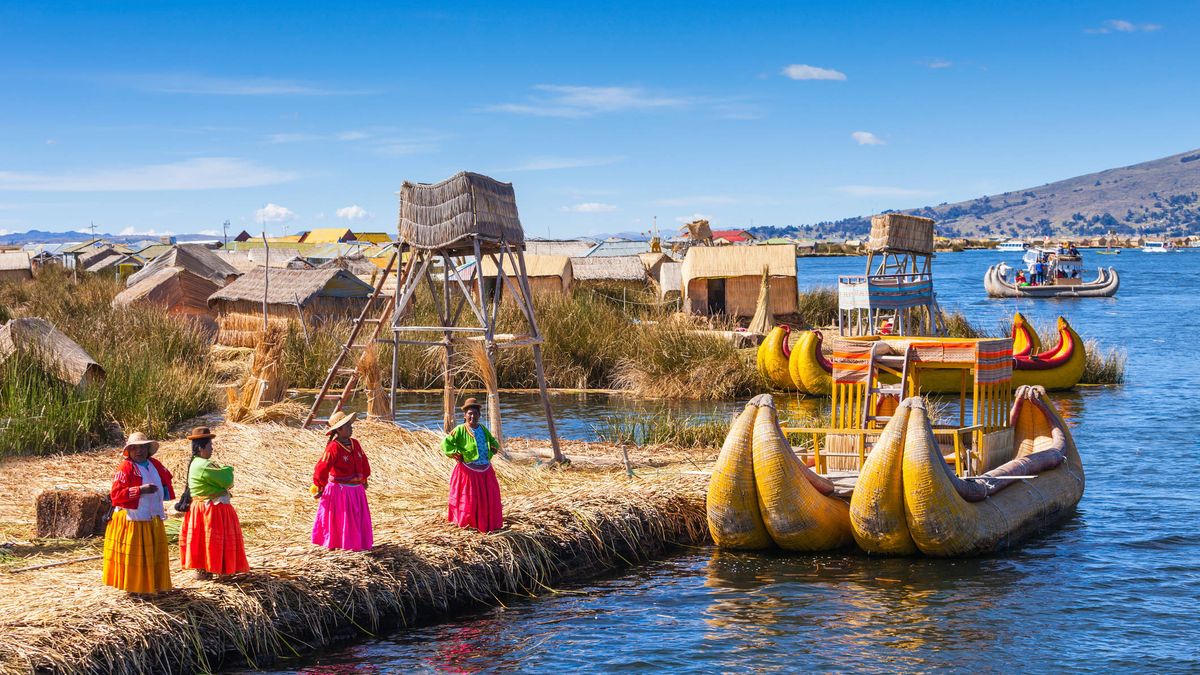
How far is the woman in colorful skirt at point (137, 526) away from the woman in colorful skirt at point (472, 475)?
101 inches

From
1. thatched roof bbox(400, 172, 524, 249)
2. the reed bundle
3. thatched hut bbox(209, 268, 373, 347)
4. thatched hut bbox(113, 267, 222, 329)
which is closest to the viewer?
thatched roof bbox(400, 172, 524, 249)

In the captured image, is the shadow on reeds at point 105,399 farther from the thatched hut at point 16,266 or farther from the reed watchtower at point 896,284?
the thatched hut at point 16,266

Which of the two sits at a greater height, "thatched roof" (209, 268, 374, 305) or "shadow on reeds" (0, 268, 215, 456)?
"thatched roof" (209, 268, 374, 305)

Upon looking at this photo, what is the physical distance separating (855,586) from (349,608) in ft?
13.9

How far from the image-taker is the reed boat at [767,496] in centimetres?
1077

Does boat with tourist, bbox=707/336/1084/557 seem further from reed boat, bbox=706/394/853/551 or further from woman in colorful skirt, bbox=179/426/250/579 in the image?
woman in colorful skirt, bbox=179/426/250/579

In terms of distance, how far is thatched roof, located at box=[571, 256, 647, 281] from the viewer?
4272 cm

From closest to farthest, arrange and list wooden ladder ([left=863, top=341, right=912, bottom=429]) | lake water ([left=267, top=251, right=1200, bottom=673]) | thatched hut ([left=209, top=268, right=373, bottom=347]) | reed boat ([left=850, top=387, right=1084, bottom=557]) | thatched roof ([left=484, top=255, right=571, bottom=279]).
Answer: lake water ([left=267, top=251, right=1200, bottom=673]) → reed boat ([left=850, top=387, right=1084, bottom=557]) → wooden ladder ([left=863, top=341, right=912, bottom=429]) → thatched hut ([left=209, top=268, right=373, bottom=347]) → thatched roof ([left=484, top=255, right=571, bottom=279])

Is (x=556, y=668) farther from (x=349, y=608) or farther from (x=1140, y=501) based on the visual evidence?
(x=1140, y=501)

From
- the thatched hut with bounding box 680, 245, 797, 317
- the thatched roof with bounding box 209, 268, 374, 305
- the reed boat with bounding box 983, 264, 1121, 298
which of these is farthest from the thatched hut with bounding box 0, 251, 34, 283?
the reed boat with bounding box 983, 264, 1121, 298

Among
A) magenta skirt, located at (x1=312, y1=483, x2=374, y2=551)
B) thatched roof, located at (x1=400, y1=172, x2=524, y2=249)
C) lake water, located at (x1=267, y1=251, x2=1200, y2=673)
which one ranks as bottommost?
lake water, located at (x1=267, y1=251, x2=1200, y2=673)

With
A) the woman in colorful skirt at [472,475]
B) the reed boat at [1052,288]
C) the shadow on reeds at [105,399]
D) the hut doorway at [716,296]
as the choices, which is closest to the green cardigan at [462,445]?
the woman in colorful skirt at [472,475]

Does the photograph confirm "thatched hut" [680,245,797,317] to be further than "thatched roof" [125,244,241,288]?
No

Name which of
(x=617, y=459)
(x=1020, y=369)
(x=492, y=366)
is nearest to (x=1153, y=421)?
(x=1020, y=369)
